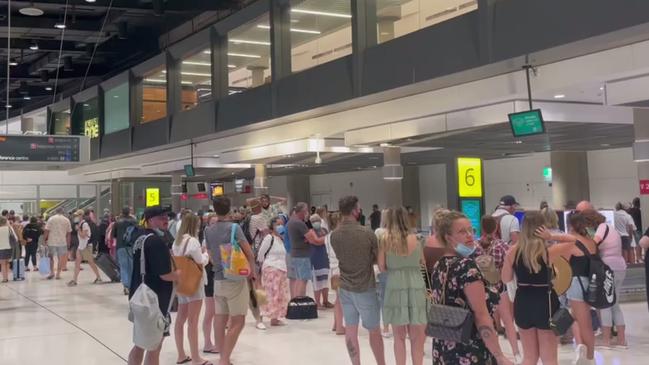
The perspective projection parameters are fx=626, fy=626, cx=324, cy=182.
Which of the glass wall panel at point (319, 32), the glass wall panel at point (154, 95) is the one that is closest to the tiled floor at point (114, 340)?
the glass wall panel at point (319, 32)

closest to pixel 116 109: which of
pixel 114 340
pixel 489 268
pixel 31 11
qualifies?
pixel 31 11

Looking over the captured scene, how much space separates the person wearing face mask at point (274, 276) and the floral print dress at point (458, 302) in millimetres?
4966

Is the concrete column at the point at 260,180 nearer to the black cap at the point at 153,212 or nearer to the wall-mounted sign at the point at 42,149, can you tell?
the wall-mounted sign at the point at 42,149

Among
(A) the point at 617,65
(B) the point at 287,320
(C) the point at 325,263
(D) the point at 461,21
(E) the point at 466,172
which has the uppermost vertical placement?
(D) the point at 461,21

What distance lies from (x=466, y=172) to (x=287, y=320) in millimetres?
4046

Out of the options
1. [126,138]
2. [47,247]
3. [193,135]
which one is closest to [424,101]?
[193,135]

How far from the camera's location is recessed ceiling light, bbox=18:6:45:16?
635 inches

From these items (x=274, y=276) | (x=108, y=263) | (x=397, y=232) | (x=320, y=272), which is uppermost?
(x=397, y=232)

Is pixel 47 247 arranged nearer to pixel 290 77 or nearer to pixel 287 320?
pixel 290 77

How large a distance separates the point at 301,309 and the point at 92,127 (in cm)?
1675

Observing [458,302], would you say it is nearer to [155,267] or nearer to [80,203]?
[155,267]

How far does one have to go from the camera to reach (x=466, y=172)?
1072 cm

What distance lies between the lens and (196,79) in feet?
53.9

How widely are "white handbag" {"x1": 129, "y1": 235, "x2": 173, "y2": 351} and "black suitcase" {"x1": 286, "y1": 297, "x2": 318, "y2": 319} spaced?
416 cm
